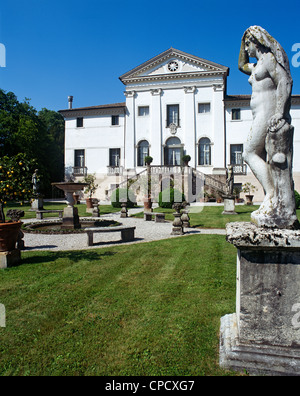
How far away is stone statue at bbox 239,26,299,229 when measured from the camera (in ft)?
9.03

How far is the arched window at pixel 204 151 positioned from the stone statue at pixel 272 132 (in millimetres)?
26877

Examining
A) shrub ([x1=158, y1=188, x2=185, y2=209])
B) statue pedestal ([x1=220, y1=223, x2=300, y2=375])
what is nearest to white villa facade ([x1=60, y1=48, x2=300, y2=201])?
shrub ([x1=158, y1=188, x2=185, y2=209])

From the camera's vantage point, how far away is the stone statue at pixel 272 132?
275 cm

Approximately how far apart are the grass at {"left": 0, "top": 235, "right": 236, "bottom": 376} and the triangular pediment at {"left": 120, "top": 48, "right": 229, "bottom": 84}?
88.4 feet

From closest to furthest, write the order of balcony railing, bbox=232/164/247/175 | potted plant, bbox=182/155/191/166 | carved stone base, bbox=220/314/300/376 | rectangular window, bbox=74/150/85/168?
1. carved stone base, bbox=220/314/300/376
2. potted plant, bbox=182/155/191/166
3. balcony railing, bbox=232/164/247/175
4. rectangular window, bbox=74/150/85/168

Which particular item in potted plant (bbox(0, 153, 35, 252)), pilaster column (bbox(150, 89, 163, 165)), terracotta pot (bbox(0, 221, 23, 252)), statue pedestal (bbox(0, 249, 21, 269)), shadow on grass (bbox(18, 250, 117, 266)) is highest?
pilaster column (bbox(150, 89, 163, 165))

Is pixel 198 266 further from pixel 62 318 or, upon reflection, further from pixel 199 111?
pixel 199 111

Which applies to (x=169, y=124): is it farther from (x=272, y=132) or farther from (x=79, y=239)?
(x=272, y=132)

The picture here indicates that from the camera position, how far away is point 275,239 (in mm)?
2473

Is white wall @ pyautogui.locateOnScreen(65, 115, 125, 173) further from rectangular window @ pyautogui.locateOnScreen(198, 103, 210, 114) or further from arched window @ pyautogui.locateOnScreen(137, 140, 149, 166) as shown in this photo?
rectangular window @ pyautogui.locateOnScreen(198, 103, 210, 114)

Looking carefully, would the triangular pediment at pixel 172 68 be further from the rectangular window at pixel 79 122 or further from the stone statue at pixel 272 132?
the stone statue at pixel 272 132

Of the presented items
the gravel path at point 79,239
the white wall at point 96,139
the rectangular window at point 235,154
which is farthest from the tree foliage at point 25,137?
the rectangular window at point 235,154

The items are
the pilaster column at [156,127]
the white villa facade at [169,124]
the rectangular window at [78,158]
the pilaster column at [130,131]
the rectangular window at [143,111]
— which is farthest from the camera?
the rectangular window at [78,158]

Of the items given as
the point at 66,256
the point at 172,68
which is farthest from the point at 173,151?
the point at 66,256
